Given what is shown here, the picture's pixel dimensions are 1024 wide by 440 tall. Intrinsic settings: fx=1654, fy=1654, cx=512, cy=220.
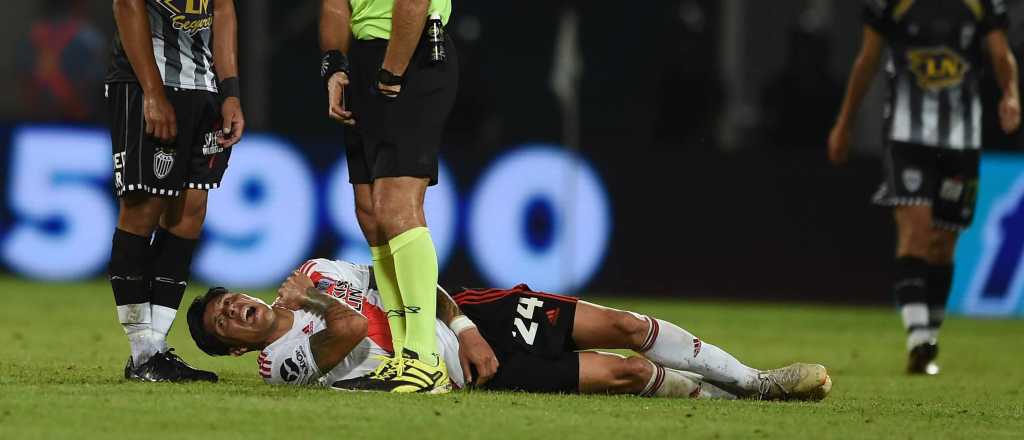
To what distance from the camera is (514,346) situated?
586 centimetres

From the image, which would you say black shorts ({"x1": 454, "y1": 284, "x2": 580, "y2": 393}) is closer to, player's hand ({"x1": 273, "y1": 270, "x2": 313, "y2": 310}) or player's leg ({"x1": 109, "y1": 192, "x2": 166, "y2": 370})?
player's hand ({"x1": 273, "y1": 270, "x2": 313, "y2": 310})

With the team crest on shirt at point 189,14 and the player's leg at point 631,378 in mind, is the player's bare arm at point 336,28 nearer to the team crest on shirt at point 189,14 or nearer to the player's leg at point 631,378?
the team crest on shirt at point 189,14

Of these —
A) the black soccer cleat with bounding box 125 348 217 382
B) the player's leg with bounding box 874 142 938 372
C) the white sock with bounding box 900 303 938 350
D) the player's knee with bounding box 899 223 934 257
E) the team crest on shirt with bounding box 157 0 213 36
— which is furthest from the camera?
the player's knee with bounding box 899 223 934 257

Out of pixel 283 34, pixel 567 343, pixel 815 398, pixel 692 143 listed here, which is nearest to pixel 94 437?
pixel 567 343

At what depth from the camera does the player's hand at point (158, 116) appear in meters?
5.84

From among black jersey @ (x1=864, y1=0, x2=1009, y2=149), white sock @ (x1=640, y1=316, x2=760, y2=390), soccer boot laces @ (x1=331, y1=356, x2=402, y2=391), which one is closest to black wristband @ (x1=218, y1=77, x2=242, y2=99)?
soccer boot laces @ (x1=331, y1=356, x2=402, y2=391)

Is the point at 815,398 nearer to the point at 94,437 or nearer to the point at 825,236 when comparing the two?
the point at 94,437

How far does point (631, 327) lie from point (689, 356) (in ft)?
0.78

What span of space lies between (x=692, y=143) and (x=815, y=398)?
24.8ft

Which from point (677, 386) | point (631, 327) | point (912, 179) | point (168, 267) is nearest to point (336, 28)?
point (168, 267)

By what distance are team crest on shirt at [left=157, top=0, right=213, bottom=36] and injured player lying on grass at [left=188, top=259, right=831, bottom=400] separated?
0.99m

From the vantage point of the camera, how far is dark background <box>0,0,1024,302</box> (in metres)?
12.3

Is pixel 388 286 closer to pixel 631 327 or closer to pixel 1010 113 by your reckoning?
pixel 631 327

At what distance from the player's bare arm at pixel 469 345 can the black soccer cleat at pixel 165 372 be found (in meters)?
0.89
